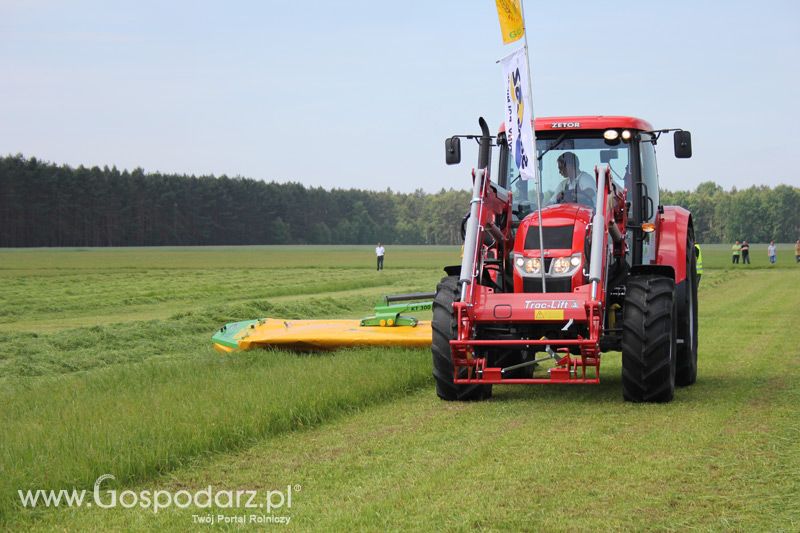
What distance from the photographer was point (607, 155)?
1110cm

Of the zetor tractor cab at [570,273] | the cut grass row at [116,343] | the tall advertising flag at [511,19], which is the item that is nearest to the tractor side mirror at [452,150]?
the zetor tractor cab at [570,273]

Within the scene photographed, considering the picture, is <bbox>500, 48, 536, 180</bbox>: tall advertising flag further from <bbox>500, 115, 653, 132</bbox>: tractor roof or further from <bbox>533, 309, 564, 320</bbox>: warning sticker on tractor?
<bbox>533, 309, 564, 320</bbox>: warning sticker on tractor

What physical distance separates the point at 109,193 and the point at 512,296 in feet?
333

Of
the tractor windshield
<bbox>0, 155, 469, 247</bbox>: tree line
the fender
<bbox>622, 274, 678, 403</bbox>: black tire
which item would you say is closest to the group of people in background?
<bbox>0, 155, 469, 247</bbox>: tree line

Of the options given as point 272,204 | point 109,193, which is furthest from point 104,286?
point 272,204

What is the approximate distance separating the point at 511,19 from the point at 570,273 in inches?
103

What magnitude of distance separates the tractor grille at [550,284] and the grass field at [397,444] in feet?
3.56

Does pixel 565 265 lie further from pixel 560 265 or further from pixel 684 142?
pixel 684 142

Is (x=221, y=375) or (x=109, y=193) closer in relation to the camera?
(x=221, y=375)

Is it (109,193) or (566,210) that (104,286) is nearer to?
(566,210)

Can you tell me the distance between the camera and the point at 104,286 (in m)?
34.9

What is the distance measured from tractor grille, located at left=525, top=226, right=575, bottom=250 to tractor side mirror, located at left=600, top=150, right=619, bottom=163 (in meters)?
1.45

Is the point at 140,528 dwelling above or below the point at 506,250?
below

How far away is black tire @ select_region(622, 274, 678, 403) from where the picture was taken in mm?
9430
